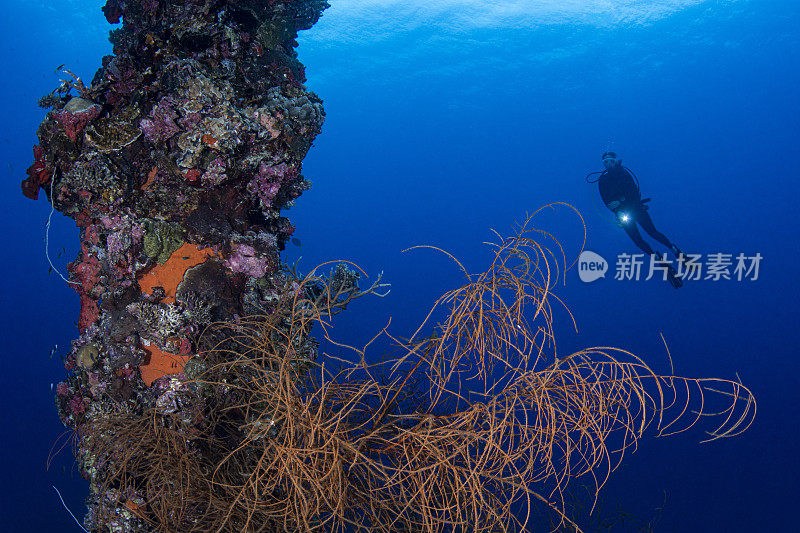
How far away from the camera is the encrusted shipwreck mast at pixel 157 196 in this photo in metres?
2.81

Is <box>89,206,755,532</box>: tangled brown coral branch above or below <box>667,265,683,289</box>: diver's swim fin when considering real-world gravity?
below

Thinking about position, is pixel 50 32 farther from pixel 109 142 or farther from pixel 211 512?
pixel 211 512

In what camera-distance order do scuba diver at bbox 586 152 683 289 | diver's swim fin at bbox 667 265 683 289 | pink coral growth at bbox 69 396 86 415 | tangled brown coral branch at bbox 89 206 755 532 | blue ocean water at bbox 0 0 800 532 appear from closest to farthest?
tangled brown coral branch at bbox 89 206 755 532, pink coral growth at bbox 69 396 86 415, scuba diver at bbox 586 152 683 289, diver's swim fin at bbox 667 265 683 289, blue ocean water at bbox 0 0 800 532

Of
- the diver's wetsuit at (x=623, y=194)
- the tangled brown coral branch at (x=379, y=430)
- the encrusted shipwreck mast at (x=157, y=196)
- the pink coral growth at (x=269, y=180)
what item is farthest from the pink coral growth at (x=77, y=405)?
the diver's wetsuit at (x=623, y=194)

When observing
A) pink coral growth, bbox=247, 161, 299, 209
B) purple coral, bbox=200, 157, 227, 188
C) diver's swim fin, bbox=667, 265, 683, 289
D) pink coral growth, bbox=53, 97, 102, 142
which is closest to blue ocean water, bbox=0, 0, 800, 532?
diver's swim fin, bbox=667, 265, 683, 289

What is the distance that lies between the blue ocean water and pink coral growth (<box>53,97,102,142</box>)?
11.6 metres

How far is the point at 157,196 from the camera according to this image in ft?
9.55

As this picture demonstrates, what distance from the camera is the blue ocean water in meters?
16.5

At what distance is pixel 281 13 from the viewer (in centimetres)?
347

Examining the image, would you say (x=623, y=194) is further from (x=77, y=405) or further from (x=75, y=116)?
(x=77, y=405)

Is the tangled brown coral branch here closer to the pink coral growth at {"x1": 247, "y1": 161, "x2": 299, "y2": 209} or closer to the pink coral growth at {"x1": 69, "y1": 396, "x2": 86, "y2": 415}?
the pink coral growth at {"x1": 69, "y1": 396, "x2": 86, "y2": 415}

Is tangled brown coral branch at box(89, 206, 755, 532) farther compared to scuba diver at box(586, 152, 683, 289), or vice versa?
scuba diver at box(586, 152, 683, 289)

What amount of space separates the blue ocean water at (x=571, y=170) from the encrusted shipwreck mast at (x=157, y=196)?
35.6 ft

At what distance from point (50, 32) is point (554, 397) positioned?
30338 mm
